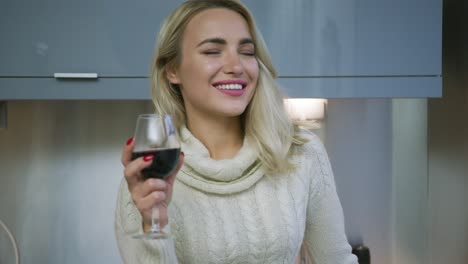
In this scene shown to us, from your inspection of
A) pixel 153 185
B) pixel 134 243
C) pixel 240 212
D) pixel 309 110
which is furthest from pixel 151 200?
pixel 309 110

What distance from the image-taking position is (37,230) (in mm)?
2238

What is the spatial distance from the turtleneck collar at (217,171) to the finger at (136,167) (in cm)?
37

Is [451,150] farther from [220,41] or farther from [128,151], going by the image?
[128,151]

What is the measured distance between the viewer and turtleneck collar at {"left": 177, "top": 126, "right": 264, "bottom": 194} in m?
1.35

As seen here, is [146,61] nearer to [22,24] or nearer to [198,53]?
[22,24]

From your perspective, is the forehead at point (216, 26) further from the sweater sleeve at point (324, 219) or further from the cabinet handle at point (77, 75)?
the cabinet handle at point (77, 75)

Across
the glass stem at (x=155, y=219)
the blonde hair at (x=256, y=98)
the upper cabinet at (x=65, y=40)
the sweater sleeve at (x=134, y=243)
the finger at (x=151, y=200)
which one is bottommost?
the sweater sleeve at (x=134, y=243)

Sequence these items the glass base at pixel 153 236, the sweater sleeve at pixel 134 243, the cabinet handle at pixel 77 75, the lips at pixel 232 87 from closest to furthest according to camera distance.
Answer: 1. the glass base at pixel 153 236
2. the sweater sleeve at pixel 134 243
3. the lips at pixel 232 87
4. the cabinet handle at pixel 77 75

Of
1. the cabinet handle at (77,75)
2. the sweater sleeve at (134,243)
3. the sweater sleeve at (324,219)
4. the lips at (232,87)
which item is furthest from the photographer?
the cabinet handle at (77,75)

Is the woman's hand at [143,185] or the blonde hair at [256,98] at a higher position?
the blonde hair at [256,98]

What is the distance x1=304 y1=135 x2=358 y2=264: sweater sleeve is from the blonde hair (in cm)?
7

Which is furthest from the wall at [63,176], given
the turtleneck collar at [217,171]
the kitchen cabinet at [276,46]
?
the turtleneck collar at [217,171]

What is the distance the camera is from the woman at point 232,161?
1.33m

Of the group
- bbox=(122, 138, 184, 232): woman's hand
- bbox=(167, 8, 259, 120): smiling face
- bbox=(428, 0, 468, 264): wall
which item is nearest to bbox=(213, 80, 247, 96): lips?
bbox=(167, 8, 259, 120): smiling face
